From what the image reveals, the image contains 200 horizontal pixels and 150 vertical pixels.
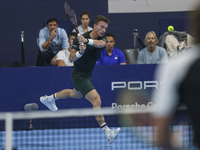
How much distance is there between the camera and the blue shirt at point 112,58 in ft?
27.1

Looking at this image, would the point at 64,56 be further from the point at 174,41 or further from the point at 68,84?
the point at 174,41

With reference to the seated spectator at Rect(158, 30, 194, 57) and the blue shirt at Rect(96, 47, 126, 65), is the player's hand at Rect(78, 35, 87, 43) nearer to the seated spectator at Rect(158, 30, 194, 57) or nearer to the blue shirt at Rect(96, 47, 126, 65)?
the blue shirt at Rect(96, 47, 126, 65)

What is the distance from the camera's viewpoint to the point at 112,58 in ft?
27.2

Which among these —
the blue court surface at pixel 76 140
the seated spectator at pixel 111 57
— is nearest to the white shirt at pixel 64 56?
the seated spectator at pixel 111 57

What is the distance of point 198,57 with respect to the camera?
1.92m

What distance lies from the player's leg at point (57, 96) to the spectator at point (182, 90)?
5.11 metres

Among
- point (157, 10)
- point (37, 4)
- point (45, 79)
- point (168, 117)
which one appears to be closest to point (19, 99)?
point (45, 79)

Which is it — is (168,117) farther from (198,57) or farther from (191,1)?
(191,1)

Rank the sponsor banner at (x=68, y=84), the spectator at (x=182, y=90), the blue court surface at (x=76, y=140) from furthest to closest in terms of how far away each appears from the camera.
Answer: the sponsor banner at (x=68, y=84)
the blue court surface at (x=76, y=140)
the spectator at (x=182, y=90)

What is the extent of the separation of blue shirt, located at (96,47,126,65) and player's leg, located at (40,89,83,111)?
1.32m

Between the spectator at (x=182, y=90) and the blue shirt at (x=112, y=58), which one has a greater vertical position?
the blue shirt at (x=112, y=58)

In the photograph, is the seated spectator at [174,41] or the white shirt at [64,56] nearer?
the white shirt at [64,56]

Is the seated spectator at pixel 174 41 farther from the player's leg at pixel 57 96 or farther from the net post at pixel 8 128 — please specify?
the net post at pixel 8 128

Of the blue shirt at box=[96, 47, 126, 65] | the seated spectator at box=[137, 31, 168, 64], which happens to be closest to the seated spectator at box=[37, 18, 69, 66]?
the blue shirt at box=[96, 47, 126, 65]
